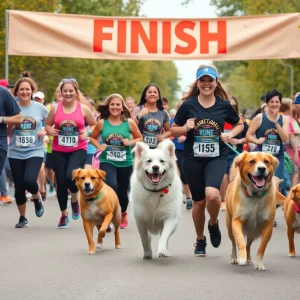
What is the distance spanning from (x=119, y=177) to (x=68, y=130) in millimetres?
982

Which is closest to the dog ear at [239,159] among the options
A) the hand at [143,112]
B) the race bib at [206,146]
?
the race bib at [206,146]

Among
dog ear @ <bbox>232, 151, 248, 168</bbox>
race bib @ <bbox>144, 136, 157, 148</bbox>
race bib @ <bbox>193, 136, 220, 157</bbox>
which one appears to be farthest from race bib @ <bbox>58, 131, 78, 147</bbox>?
dog ear @ <bbox>232, 151, 248, 168</bbox>

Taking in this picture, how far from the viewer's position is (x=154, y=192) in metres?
10.3

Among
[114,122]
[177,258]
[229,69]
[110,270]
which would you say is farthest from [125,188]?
[229,69]

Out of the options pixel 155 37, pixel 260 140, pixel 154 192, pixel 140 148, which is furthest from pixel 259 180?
pixel 155 37

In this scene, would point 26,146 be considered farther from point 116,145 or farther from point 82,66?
point 82,66

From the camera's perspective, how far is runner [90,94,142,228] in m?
13.4

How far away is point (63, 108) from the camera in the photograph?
45.8 ft

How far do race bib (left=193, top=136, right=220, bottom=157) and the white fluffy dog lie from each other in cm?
29

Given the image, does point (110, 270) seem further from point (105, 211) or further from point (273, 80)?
point (273, 80)

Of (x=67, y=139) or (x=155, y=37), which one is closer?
(x=67, y=139)

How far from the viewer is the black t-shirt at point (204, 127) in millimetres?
10414

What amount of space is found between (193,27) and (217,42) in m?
0.61

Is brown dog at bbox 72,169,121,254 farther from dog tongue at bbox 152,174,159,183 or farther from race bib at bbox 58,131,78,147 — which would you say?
race bib at bbox 58,131,78,147
